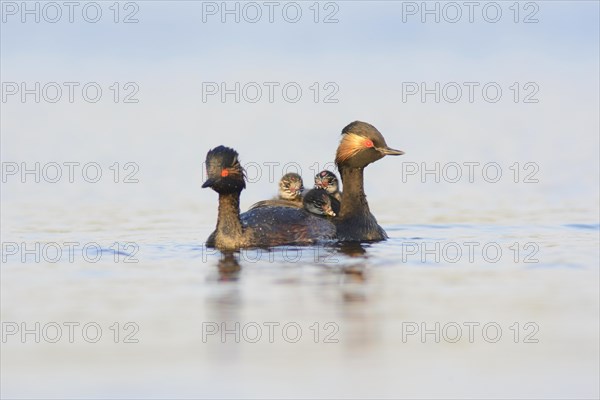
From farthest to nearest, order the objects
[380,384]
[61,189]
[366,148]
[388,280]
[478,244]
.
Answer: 1. [61,189]
2. [366,148]
3. [478,244]
4. [388,280]
5. [380,384]

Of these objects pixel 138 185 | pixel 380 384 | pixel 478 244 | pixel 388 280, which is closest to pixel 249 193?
pixel 138 185

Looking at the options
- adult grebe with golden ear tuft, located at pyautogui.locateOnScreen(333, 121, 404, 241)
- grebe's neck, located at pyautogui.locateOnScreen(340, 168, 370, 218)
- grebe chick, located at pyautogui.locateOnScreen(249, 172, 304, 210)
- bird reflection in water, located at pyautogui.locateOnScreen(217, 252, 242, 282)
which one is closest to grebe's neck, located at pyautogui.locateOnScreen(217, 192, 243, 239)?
bird reflection in water, located at pyautogui.locateOnScreen(217, 252, 242, 282)

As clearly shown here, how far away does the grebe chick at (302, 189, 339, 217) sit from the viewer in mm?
14766

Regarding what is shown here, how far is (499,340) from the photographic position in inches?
354

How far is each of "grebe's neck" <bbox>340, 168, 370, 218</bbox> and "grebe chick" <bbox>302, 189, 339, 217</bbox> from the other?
0.15 metres

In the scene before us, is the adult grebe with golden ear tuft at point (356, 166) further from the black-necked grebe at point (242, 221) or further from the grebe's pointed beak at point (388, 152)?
the black-necked grebe at point (242, 221)

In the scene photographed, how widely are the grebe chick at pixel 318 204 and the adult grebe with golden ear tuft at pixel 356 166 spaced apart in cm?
14

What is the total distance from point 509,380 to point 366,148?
6918 mm

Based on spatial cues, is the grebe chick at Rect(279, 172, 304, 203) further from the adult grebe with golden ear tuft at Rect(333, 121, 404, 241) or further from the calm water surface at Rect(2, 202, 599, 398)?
the calm water surface at Rect(2, 202, 599, 398)

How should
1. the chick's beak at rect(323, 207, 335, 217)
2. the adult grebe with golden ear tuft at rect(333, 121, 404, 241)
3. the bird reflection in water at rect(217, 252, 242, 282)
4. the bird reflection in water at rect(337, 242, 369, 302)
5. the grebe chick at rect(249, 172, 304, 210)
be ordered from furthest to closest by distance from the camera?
1. the grebe chick at rect(249, 172, 304, 210)
2. the chick's beak at rect(323, 207, 335, 217)
3. the adult grebe with golden ear tuft at rect(333, 121, 404, 241)
4. the bird reflection in water at rect(217, 252, 242, 282)
5. the bird reflection in water at rect(337, 242, 369, 302)

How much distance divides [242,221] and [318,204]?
3.42ft

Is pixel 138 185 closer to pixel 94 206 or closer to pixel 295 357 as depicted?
pixel 94 206

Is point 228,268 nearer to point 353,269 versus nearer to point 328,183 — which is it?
point 353,269

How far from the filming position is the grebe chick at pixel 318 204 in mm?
14766
